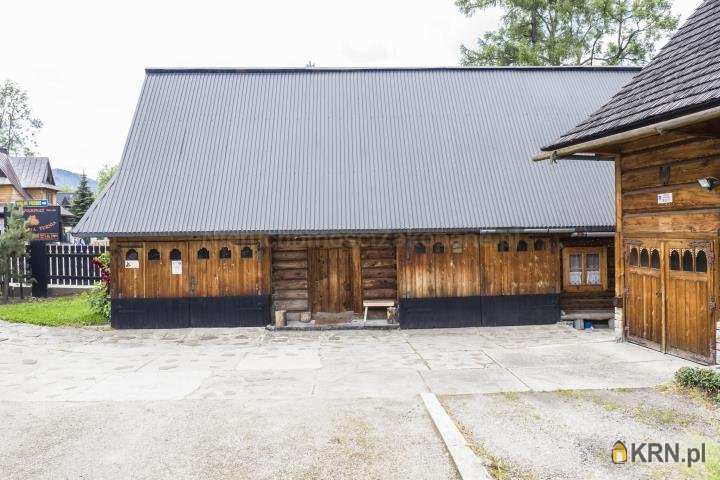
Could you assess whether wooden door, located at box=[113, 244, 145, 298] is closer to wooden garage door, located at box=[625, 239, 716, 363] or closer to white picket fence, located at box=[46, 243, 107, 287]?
white picket fence, located at box=[46, 243, 107, 287]

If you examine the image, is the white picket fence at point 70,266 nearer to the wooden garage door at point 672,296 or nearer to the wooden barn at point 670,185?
the wooden barn at point 670,185

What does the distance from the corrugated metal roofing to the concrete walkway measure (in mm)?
3950

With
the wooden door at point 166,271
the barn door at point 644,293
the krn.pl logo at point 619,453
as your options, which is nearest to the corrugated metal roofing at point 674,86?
the barn door at point 644,293

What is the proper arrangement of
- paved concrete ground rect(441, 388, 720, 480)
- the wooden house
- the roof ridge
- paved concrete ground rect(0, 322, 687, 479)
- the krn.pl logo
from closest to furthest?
1. paved concrete ground rect(441, 388, 720, 480)
2. the krn.pl logo
3. paved concrete ground rect(0, 322, 687, 479)
4. the roof ridge
5. the wooden house

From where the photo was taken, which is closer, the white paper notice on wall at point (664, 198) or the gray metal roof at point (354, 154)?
the white paper notice on wall at point (664, 198)

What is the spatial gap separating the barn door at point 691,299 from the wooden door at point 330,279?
24.0 ft

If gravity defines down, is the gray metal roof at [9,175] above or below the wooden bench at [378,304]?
above

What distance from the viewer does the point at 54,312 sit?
15.3 metres

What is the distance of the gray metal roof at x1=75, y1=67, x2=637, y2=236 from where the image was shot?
13031mm

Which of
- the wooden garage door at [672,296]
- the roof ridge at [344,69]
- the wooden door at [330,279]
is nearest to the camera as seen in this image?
the wooden garage door at [672,296]

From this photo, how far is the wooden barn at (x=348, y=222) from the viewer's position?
13.0 metres

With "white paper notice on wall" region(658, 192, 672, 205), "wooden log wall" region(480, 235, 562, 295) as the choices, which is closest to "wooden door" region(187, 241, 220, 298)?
"wooden log wall" region(480, 235, 562, 295)

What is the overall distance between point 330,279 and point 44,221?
11.9m

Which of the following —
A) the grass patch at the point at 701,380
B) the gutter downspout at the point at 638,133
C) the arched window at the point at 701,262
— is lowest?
the grass patch at the point at 701,380
